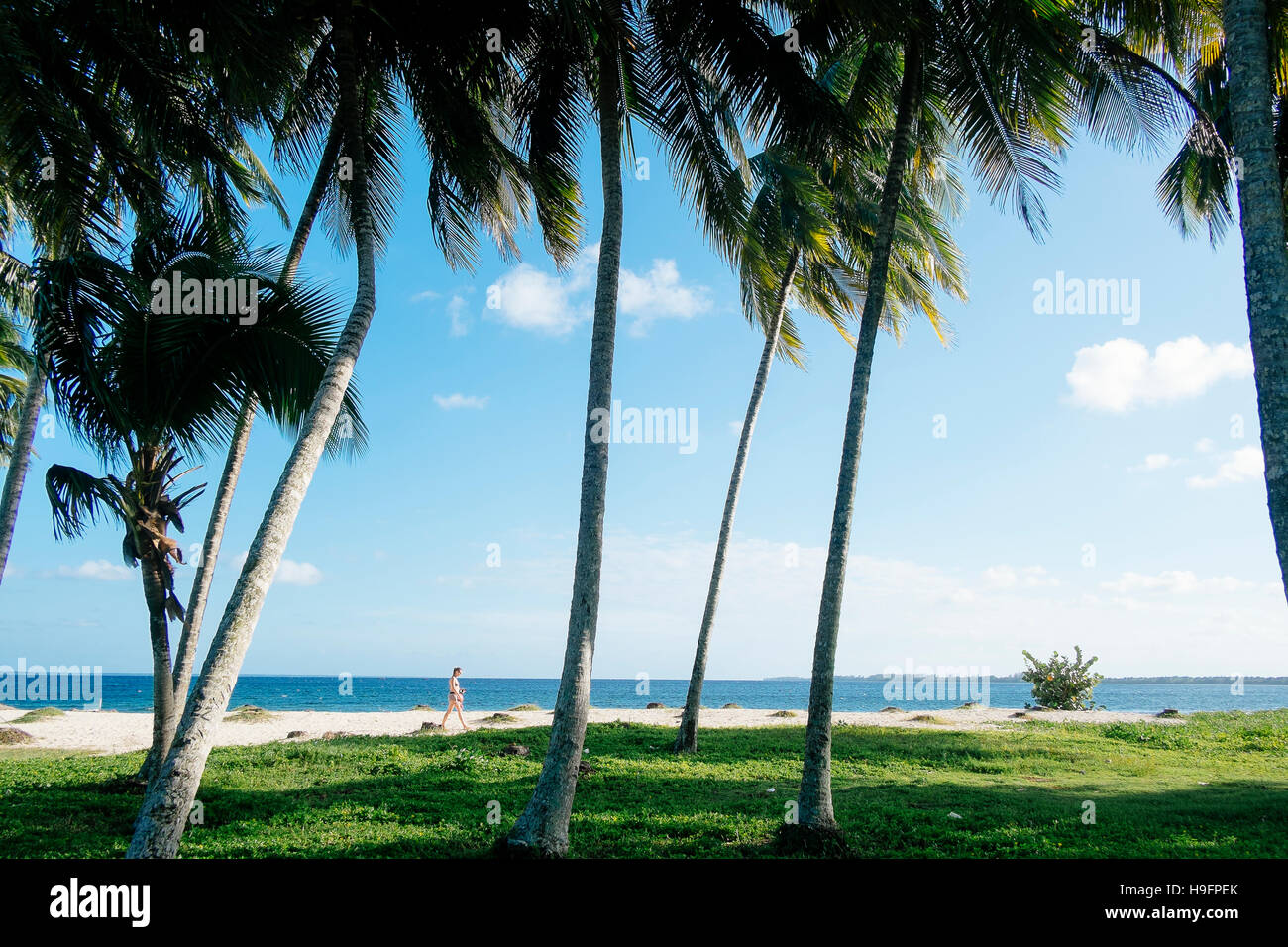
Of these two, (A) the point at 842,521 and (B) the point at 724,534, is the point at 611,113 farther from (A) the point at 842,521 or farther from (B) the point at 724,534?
(B) the point at 724,534

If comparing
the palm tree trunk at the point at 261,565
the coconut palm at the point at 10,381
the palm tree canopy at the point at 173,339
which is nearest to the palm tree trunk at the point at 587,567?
the palm tree trunk at the point at 261,565

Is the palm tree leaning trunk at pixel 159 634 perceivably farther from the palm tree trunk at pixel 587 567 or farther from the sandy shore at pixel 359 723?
the sandy shore at pixel 359 723

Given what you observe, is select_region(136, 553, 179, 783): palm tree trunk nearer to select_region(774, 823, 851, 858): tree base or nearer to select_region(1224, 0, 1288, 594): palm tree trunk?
select_region(774, 823, 851, 858): tree base

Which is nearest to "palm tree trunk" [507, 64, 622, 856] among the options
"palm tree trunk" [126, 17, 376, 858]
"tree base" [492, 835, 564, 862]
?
"tree base" [492, 835, 564, 862]

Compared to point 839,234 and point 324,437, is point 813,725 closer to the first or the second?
point 324,437

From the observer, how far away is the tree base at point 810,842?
6.59m

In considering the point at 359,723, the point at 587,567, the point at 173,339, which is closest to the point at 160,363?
the point at 173,339

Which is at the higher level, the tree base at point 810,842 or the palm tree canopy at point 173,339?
the palm tree canopy at point 173,339

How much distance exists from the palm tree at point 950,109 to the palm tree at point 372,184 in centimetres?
406

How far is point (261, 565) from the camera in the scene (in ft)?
20.0

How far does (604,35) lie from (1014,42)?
14.7ft

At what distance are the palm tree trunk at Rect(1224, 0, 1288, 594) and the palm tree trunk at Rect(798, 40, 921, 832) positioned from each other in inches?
113

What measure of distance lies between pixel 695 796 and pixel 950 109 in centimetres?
930
